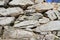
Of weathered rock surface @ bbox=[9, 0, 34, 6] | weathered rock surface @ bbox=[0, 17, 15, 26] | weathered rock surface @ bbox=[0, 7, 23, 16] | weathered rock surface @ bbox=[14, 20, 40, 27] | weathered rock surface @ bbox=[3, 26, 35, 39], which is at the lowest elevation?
weathered rock surface @ bbox=[3, 26, 35, 39]

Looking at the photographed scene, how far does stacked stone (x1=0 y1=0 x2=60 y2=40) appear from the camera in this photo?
200 cm

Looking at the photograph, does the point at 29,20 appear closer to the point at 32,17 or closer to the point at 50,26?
the point at 32,17

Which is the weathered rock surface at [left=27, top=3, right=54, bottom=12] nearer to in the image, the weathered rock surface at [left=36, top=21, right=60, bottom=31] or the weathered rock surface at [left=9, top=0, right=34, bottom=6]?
the weathered rock surface at [left=9, top=0, right=34, bottom=6]

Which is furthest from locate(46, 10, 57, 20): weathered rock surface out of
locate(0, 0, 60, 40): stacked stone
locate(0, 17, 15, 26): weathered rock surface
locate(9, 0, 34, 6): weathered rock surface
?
locate(0, 17, 15, 26): weathered rock surface

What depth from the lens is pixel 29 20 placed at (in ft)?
6.88

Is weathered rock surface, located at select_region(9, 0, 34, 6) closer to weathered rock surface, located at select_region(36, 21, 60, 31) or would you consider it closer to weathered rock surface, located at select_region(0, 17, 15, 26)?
weathered rock surface, located at select_region(0, 17, 15, 26)

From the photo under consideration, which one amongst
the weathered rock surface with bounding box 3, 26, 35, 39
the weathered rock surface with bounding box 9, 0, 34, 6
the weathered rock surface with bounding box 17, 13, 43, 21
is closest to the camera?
the weathered rock surface with bounding box 3, 26, 35, 39

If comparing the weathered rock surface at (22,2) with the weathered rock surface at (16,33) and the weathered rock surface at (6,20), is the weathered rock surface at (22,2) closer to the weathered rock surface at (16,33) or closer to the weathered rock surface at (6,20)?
the weathered rock surface at (6,20)

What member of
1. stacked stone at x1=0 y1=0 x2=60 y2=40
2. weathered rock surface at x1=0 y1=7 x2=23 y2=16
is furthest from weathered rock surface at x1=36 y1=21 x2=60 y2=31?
weathered rock surface at x1=0 y1=7 x2=23 y2=16

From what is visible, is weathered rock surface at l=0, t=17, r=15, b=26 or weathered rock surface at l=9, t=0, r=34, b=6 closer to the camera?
weathered rock surface at l=0, t=17, r=15, b=26

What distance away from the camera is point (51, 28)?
2016 millimetres

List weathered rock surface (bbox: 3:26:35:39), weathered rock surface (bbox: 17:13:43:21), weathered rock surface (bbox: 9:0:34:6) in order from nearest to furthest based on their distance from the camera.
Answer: weathered rock surface (bbox: 3:26:35:39) → weathered rock surface (bbox: 17:13:43:21) → weathered rock surface (bbox: 9:0:34:6)

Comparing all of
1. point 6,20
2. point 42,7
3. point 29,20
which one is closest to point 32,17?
point 29,20

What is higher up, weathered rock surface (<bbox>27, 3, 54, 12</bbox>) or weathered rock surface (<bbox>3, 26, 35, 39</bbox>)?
weathered rock surface (<bbox>27, 3, 54, 12</bbox>)
